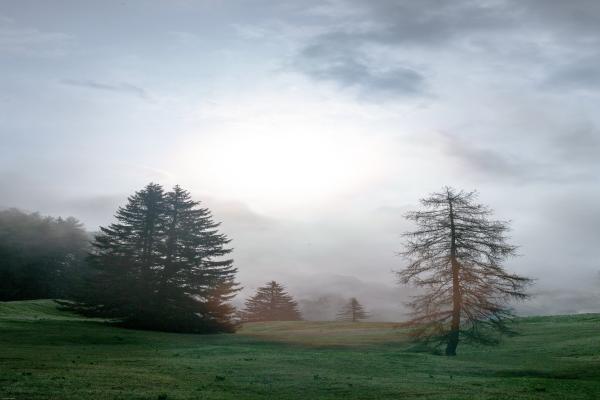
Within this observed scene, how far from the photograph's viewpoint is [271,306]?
361 ft

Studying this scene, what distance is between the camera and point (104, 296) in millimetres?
56250

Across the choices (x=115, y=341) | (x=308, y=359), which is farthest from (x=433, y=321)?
(x=115, y=341)

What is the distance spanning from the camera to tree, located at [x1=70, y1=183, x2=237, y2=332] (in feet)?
181

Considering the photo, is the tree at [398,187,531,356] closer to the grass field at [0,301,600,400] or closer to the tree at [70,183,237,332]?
the grass field at [0,301,600,400]

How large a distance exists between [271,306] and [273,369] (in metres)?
86.2

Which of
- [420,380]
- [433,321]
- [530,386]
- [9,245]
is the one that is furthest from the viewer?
[9,245]

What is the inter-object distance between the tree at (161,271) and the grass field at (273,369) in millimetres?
7822

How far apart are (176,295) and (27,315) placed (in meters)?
15.5

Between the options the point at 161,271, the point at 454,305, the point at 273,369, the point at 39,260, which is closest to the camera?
the point at 273,369

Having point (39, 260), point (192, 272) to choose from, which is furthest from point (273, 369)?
point (39, 260)

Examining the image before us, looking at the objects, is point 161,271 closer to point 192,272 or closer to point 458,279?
point 192,272

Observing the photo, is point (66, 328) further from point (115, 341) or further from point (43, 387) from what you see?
point (43, 387)

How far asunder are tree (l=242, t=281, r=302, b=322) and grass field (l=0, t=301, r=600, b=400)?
207 feet

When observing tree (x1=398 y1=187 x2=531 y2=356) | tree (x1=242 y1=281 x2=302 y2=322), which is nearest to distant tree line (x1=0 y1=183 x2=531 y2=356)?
tree (x1=398 y1=187 x2=531 y2=356)
